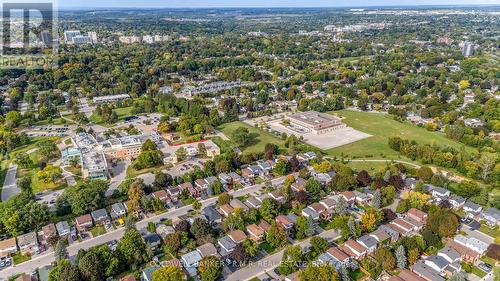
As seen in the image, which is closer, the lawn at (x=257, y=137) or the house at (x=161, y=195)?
the house at (x=161, y=195)

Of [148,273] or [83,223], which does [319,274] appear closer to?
[148,273]

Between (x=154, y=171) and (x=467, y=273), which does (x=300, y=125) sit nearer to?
(x=154, y=171)

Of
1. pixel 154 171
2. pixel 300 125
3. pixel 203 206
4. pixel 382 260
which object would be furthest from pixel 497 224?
pixel 154 171

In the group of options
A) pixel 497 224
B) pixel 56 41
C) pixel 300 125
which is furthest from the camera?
pixel 56 41

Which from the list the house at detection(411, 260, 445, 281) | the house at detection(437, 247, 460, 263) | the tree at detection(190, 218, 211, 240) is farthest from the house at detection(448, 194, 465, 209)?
the tree at detection(190, 218, 211, 240)

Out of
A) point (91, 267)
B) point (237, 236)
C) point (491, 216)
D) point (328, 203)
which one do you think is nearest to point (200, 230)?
point (237, 236)

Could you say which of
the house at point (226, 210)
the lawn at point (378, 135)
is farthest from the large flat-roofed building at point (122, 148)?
the lawn at point (378, 135)

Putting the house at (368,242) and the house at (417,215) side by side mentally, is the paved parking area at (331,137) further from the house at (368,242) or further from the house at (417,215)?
the house at (368,242)
